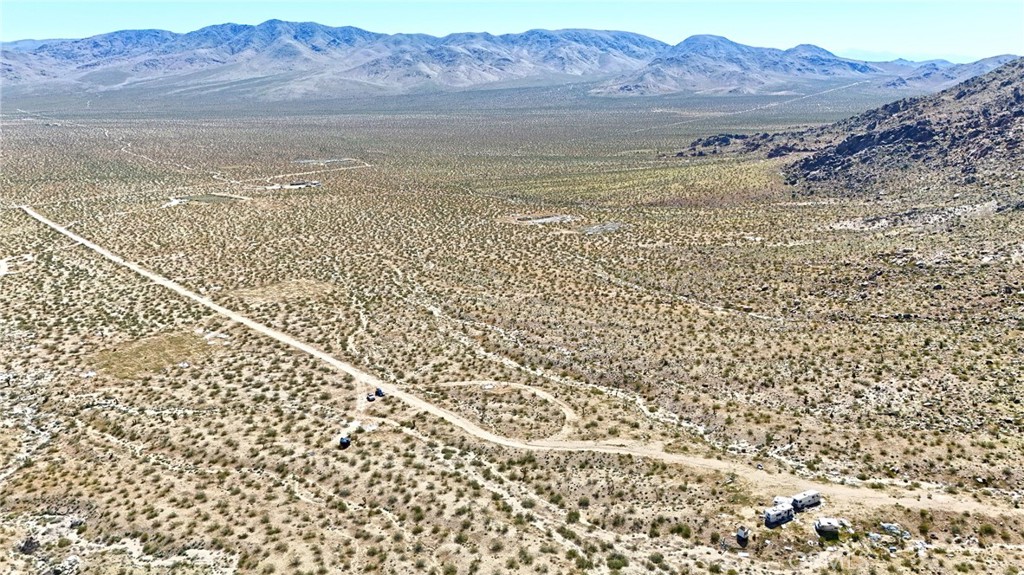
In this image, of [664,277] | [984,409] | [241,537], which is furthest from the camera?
[664,277]

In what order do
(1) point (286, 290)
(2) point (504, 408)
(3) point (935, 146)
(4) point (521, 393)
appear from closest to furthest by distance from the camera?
(2) point (504, 408) < (4) point (521, 393) < (1) point (286, 290) < (3) point (935, 146)

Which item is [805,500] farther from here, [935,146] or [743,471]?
[935,146]

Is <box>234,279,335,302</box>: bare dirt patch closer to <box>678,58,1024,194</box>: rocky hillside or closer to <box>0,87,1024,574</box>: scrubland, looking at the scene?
<box>0,87,1024,574</box>: scrubland

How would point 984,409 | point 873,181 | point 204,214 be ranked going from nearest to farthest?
point 984,409
point 204,214
point 873,181

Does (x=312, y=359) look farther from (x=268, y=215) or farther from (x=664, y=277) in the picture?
(x=268, y=215)

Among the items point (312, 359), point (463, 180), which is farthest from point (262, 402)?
point (463, 180)

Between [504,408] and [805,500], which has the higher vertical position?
[805,500]

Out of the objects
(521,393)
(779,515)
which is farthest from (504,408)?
(779,515)
